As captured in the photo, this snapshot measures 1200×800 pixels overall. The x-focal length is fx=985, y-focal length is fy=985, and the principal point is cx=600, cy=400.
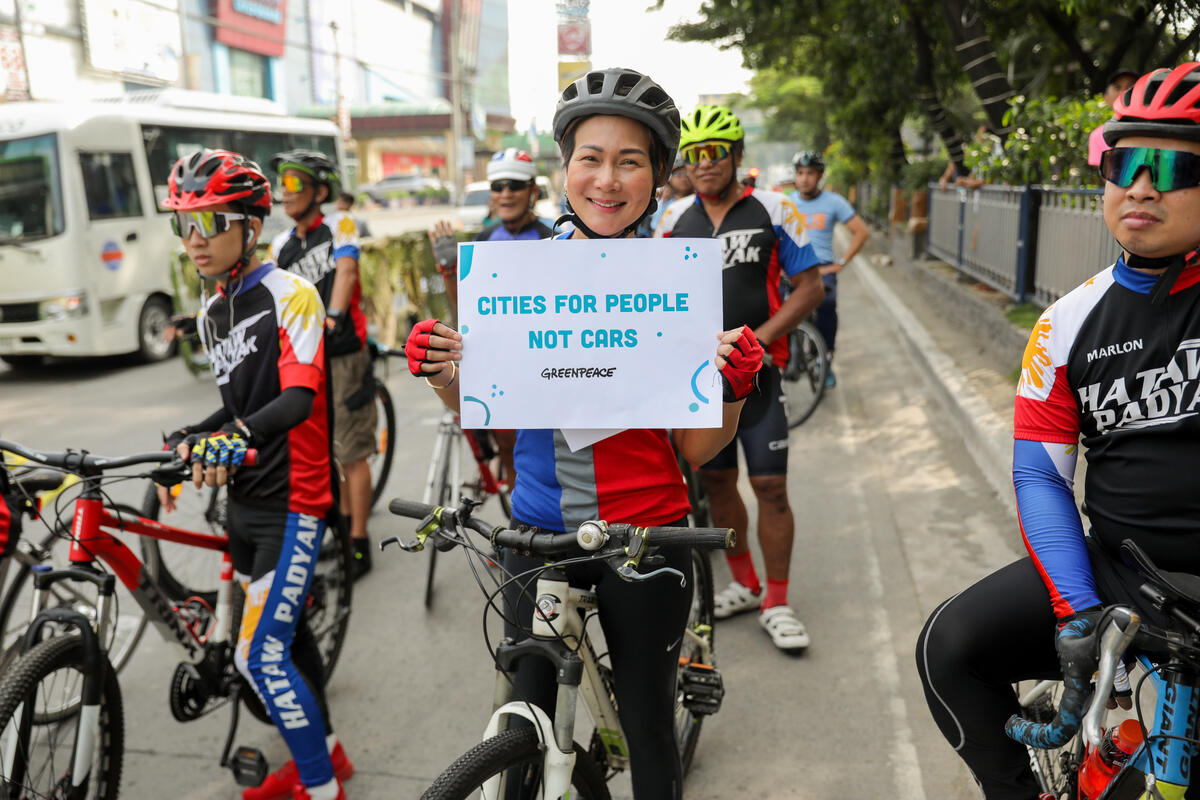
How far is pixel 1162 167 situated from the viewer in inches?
76.1

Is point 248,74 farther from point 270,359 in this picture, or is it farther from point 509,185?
point 270,359

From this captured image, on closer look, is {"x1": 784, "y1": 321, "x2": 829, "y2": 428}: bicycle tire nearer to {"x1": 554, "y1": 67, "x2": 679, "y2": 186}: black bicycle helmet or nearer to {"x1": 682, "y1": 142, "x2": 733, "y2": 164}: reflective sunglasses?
{"x1": 682, "y1": 142, "x2": 733, "y2": 164}: reflective sunglasses

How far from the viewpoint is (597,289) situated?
2184 millimetres

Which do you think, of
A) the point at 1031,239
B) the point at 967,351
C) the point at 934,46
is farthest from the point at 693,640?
the point at 934,46

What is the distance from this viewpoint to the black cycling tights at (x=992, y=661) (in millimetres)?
2160

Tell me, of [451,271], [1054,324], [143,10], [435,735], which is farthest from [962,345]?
[143,10]

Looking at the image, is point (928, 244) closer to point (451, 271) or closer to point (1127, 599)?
point (451, 271)

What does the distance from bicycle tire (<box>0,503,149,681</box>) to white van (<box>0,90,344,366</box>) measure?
7.87 m

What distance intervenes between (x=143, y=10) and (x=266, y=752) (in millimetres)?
37867

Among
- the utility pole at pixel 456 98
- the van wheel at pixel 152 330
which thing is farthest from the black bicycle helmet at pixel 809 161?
the utility pole at pixel 456 98

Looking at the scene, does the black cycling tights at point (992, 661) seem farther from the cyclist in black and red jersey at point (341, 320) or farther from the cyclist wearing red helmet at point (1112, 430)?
the cyclist in black and red jersey at point (341, 320)

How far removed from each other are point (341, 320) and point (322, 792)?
2.98 meters

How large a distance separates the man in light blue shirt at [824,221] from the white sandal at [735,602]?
14.1 ft

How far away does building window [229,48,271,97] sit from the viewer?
47844 mm
